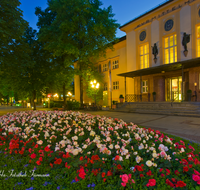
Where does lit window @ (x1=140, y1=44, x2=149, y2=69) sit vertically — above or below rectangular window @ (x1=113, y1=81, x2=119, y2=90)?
above

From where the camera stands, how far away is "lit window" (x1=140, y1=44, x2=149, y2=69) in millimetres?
17422

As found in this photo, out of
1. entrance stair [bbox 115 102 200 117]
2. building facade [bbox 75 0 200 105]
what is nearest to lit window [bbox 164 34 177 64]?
building facade [bbox 75 0 200 105]

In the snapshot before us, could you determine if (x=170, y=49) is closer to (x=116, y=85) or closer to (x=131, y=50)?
(x=131, y=50)

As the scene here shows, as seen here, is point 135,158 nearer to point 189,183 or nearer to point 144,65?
point 189,183

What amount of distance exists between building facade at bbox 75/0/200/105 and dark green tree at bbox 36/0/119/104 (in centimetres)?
342

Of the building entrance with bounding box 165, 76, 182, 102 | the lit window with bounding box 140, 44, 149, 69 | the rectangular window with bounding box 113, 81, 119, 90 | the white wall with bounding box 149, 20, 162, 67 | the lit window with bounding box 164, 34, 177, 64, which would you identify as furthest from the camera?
the rectangular window with bounding box 113, 81, 119, 90

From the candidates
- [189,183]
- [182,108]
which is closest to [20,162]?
[189,183]

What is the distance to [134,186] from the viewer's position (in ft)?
6.31

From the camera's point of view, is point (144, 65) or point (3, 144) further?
point (144, 65)

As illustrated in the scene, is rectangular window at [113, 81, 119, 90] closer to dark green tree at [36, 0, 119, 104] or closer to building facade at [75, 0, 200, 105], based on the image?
building facade at [75, 0, 200, 105]

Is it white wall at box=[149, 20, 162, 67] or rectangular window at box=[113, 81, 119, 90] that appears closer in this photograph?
white wall at box=[149, 20, 162, 67]

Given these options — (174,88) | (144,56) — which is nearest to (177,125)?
(174,88)

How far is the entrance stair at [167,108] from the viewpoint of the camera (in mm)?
10752

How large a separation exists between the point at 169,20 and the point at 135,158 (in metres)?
17.4
